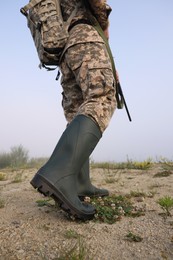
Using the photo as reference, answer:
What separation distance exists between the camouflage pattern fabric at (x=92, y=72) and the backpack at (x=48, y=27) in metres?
0.10

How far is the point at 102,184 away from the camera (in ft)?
12.6

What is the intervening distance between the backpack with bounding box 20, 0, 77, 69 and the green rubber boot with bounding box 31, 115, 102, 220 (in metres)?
0.67

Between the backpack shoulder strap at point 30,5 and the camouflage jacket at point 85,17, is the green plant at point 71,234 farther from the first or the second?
the backpack shoulder strap at point 30,5

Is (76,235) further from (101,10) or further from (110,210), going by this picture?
(101,10)

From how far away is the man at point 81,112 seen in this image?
6.18ft

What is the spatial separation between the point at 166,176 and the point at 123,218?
2240 mm

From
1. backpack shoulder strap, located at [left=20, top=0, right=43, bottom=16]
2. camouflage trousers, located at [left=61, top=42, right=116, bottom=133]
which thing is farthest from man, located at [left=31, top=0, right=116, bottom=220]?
backpack shoulder strap, located at [left=20, top=0, right=43, bottom=16]

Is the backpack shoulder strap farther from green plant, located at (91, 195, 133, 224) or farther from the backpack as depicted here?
green plant, located at (91, 195, 133, 224)

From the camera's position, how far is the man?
6.18 ft

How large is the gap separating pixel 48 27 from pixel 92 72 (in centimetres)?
58

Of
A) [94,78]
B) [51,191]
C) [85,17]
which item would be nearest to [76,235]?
[51,191]

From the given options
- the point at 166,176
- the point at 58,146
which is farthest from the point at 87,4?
the point at 166,176

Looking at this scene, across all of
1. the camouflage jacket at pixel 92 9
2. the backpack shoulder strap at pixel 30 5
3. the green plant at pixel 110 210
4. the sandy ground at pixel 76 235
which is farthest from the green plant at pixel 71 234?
the backpack shoulder strap at pixel 30 5

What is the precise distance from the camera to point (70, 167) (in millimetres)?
1956
